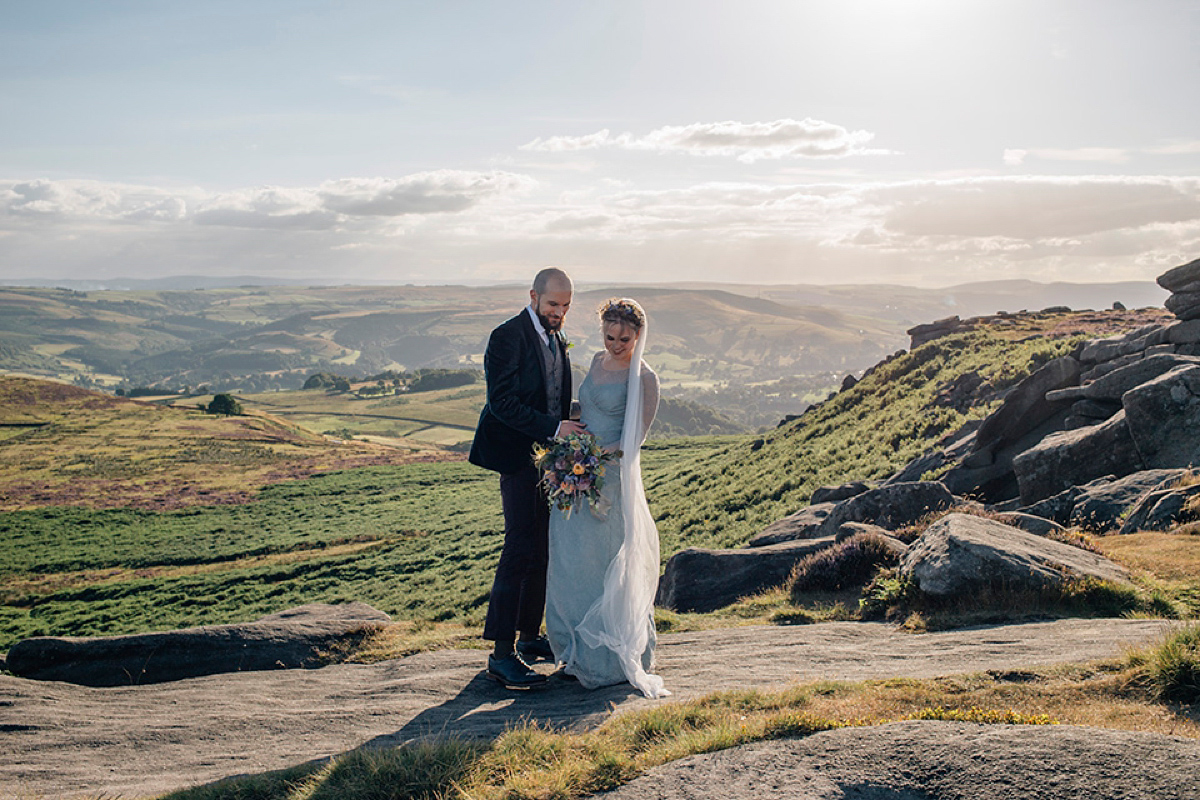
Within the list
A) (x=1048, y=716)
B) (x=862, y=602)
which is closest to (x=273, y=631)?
(x=862, y=602)

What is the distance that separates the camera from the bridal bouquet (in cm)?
773

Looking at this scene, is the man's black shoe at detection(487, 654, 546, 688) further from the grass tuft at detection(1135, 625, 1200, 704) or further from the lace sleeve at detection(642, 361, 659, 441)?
the grass tuft at detection(1135, 625, 1200, 704)

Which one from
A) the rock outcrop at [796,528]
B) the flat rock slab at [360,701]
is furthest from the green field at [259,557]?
the rock outcrop at [796,528]

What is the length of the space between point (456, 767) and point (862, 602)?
6775 mm

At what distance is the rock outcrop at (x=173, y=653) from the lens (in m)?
9.70

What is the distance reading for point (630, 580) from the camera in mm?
8078

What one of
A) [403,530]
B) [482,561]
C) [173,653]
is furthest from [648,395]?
[403,530]

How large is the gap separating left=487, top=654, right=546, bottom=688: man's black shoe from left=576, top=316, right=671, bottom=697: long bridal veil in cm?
70

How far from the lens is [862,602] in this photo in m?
10.2

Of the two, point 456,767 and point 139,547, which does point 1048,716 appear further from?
point 139,547

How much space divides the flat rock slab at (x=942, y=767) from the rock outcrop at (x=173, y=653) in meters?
7.11

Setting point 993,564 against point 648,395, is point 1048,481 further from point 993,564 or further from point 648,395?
point 648,395

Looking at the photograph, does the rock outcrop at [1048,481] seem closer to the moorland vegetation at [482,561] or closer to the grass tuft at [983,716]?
the moorland vegetation at [482,561]

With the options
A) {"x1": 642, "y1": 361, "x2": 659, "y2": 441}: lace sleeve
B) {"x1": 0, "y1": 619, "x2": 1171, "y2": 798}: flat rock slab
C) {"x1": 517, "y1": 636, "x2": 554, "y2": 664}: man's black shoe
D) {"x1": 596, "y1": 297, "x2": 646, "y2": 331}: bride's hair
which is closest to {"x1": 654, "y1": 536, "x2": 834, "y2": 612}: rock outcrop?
{"x1": 0, "y1": 619, "x2": 1171, "y2": 798}: flat rock slab
